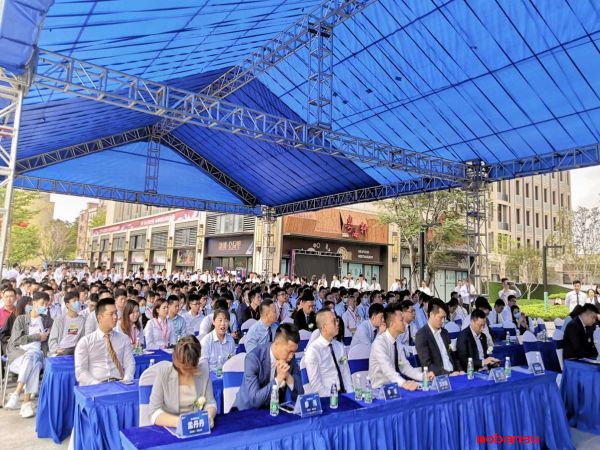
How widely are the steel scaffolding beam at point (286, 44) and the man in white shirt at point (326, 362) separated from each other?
Result: 694cm

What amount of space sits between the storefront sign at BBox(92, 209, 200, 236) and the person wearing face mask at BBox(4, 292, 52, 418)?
23.9m

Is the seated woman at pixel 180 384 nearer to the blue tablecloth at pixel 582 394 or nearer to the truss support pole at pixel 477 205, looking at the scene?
the blue tablecloth at pixel 582 394

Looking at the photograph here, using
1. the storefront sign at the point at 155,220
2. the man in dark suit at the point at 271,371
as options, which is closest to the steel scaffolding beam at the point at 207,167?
the storefront sign at the point at 155,220

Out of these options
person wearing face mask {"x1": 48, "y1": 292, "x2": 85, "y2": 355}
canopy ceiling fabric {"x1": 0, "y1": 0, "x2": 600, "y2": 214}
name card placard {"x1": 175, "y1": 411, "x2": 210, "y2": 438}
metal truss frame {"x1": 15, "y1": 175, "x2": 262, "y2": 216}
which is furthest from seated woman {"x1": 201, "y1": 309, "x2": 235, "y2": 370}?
metal truss frame {"x1": 15, "y1": 175, "x2": 262, "y2": 216}

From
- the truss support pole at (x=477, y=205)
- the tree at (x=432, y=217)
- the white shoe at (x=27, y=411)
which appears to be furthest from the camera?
the tree at (x=432, y=217)

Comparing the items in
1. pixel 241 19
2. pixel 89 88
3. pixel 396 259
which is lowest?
pixel 396 259

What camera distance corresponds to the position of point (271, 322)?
210 inches

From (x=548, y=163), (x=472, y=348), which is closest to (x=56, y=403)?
(x=472, y=348)

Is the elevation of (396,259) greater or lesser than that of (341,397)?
greater

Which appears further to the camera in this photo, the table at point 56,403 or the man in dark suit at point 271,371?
the table at point 56,403

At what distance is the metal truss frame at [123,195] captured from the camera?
16.8 m

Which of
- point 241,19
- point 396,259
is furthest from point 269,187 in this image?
point 396,259

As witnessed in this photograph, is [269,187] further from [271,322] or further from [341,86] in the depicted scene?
[271,322]

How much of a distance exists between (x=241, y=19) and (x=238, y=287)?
759cm
